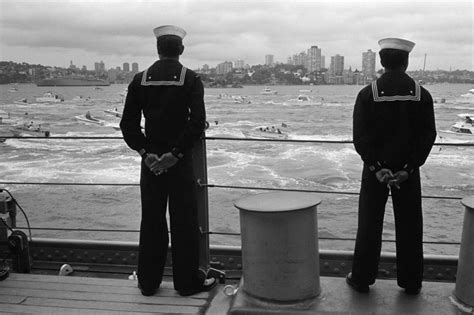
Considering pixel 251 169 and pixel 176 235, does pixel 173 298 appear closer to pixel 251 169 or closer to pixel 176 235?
pixel 176 235

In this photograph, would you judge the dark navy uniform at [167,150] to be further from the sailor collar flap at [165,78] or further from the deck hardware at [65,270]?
the deck hardware at [65,270]

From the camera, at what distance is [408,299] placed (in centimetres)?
323

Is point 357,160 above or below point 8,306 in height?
below

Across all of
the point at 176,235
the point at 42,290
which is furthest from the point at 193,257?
the point at 42,290

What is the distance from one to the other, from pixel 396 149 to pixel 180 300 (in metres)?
1.55

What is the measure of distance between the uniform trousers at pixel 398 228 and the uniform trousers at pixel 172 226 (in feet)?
3.31

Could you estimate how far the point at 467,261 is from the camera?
3082 mm

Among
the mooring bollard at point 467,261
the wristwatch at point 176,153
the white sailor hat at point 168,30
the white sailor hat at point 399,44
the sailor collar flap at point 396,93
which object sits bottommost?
the mooring bollard at point 467,261

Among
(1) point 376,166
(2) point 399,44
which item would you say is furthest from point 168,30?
(1) point 376,166

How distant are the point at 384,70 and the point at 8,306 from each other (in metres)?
2.59

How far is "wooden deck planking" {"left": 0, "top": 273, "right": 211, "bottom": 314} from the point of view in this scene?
127 inches

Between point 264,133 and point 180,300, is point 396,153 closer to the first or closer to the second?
point 180,300

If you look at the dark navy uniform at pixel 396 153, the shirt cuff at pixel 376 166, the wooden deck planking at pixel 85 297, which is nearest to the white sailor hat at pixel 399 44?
the dark navy uniform at pixel 396 153

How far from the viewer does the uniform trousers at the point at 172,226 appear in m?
3.37
